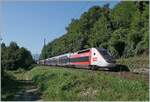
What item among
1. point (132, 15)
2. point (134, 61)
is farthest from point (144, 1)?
point (134, 61)

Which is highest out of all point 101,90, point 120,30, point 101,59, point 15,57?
point 120,30

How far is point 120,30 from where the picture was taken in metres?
66.4

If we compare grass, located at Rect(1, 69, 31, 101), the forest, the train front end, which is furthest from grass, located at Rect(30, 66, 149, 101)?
the forest

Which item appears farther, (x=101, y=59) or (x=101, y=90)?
(x=101, y=59)

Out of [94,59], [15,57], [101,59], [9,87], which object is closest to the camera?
[9,87]

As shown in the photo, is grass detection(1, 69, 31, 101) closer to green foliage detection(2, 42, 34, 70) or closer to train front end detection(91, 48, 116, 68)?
train front end detection(91, 48, 116, 68)

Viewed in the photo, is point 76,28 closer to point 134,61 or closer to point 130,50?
point 130,50

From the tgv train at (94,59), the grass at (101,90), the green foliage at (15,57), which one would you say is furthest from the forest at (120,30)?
the grass at (101,90)

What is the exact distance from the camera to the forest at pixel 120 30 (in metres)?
56.9

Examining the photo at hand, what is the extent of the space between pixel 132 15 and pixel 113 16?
9597 millimetres

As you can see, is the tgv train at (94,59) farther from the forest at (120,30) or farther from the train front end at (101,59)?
the forest at (120,30)

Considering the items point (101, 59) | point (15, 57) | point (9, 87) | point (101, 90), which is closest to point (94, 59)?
point (101, 59)

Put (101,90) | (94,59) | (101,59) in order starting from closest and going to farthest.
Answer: (101,90), (101,59), (94,59)

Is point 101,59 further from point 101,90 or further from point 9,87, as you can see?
point 101,90
